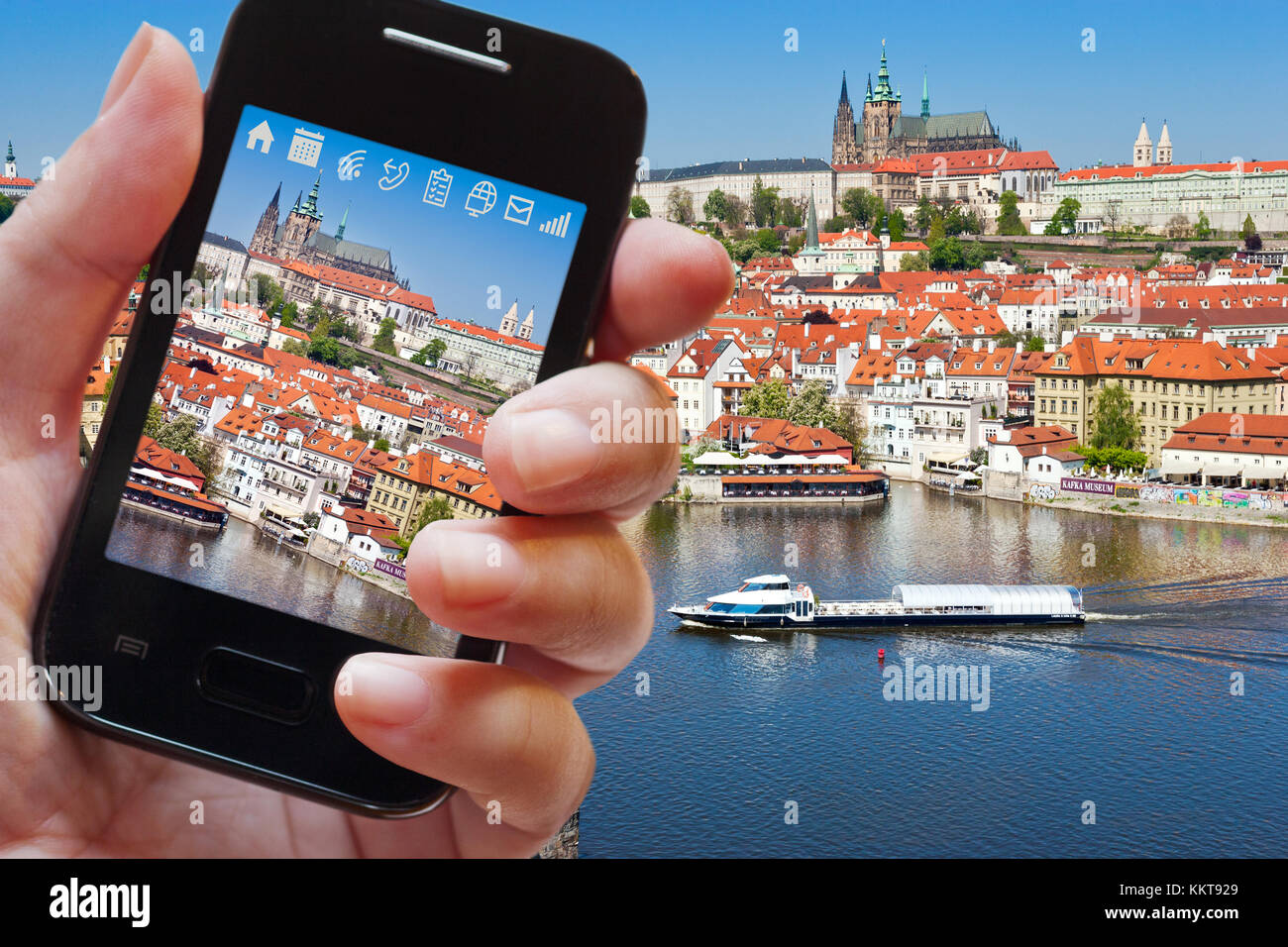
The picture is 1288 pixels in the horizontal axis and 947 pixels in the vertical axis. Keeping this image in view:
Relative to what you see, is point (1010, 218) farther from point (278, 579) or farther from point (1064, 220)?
point (278, 579)

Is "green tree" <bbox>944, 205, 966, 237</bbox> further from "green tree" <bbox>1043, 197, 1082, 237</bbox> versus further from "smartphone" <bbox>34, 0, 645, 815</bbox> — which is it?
"smartphone" <bbox>34, 0, 645, 815</bbox>

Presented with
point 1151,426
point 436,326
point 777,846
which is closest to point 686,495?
point 1151,426

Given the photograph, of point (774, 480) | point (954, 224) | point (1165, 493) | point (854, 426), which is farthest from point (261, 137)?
point (954, 224)

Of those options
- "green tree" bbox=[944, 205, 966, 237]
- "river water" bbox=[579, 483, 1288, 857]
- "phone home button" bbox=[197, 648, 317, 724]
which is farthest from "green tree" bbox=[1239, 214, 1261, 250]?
"phone home button" bbox=[197, 648, 317, 724]

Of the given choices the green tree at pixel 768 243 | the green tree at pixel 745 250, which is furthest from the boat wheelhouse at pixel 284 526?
the green tree at pixel 768 243

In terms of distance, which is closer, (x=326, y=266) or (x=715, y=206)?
(x=326, y=266)
